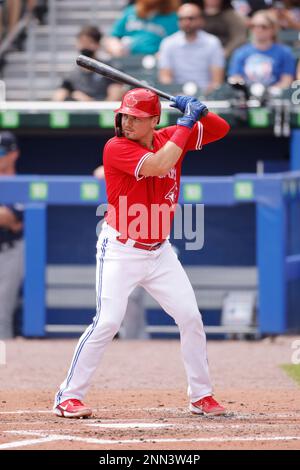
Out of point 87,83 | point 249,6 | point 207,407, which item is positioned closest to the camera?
point 207,407

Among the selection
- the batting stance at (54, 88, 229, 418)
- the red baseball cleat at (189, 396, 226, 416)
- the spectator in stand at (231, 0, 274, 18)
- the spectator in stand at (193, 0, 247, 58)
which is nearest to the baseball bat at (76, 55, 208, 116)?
the batting stance at (54, 88, 229, 418)

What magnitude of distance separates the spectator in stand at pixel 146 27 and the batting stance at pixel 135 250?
5488 millimetres

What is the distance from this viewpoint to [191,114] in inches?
217

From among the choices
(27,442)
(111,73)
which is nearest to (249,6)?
(111,73)

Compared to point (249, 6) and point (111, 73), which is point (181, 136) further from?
point (249, 6)

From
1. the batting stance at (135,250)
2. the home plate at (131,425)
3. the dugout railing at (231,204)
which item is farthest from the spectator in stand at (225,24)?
the home plate at (131,425)

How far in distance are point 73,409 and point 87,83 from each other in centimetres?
526

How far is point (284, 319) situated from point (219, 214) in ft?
3.28

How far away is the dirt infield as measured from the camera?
5.00 meters

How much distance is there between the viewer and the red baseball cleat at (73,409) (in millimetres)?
5574

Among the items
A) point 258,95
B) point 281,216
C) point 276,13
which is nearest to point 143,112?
point 281,216

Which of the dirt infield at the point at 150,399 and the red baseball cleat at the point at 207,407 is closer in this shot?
the dirt infield at the point at 150,399

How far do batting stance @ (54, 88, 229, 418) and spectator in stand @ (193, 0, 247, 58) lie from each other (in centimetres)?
535

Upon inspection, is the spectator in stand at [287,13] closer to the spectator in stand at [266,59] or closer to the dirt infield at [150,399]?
the spectator in stand at [266,59]
